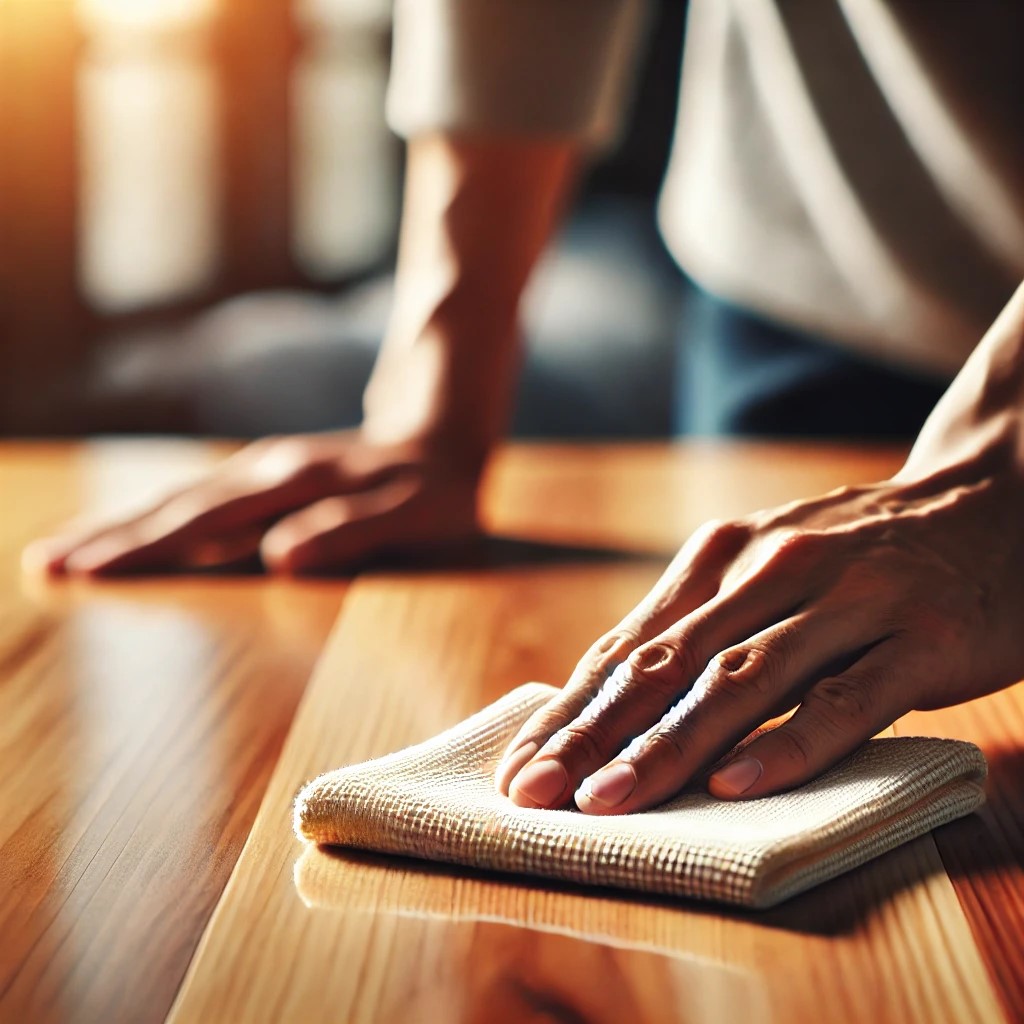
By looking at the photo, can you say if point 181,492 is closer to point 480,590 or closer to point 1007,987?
point 480,590

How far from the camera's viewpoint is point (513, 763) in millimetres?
521

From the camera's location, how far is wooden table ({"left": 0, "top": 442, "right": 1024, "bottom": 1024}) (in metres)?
0.38

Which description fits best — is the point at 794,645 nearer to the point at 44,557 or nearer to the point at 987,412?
the point at 987,412

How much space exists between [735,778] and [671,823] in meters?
0.05

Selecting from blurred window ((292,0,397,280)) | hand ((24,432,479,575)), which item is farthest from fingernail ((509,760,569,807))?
blurred window ((292,0,397,280))

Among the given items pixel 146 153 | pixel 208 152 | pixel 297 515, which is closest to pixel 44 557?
pixel 297 515

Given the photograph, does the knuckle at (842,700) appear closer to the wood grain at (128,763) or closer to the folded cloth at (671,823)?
the folded cloth at (671,823)

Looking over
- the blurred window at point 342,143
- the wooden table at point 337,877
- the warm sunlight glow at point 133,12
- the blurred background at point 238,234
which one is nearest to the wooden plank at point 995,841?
the wooden table at point 337,877

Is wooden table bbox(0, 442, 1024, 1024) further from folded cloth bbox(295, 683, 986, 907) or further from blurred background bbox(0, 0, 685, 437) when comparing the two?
blurred background bbox(0, 0, 685, 437)

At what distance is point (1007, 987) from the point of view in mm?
381

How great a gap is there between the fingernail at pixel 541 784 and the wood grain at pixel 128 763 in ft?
0.35

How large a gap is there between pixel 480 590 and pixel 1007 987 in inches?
22.9

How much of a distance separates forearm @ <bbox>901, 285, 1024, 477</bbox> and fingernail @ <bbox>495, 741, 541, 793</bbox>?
0.27m

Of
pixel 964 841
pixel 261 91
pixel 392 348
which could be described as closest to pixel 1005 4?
pixel 392 348
